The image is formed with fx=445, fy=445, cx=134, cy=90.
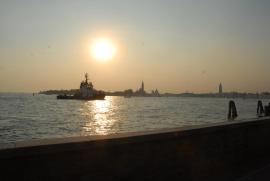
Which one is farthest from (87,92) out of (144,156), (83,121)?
(144,156)

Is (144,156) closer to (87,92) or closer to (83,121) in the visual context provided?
(83,121)

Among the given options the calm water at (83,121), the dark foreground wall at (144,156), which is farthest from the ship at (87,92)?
the dark foreground wall at (144,156)

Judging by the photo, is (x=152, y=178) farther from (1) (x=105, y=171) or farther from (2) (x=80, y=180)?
(2) (x=80, y=180)

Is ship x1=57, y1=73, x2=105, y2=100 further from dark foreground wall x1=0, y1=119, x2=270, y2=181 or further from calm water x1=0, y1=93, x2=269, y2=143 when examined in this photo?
dark foreground wall x1=0, y1=119, x2=270, y2=181

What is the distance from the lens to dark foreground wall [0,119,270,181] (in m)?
4.94

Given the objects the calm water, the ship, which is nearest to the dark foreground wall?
the calm water

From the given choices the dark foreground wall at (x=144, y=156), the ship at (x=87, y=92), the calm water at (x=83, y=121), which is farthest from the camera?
the ship at (x=87, y=92)

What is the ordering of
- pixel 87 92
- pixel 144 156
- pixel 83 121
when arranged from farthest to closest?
pixel 87 92
pixel 83 121
pixel 144 156

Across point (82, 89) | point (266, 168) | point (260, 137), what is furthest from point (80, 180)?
point (82, 89)

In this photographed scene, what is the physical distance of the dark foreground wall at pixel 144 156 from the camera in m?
4.94

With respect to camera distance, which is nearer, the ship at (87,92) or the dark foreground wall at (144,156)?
the dark foreground wall at (144,156)

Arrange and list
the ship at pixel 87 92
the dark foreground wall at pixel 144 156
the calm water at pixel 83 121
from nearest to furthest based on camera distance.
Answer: the dark foreground wall at pixel 144 156
the calm water at pixel 83 121
the ship at pixel 87 92

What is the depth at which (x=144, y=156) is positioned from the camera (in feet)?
21.4

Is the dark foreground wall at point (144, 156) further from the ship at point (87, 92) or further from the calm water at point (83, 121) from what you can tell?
the ship at point (87, 92)
